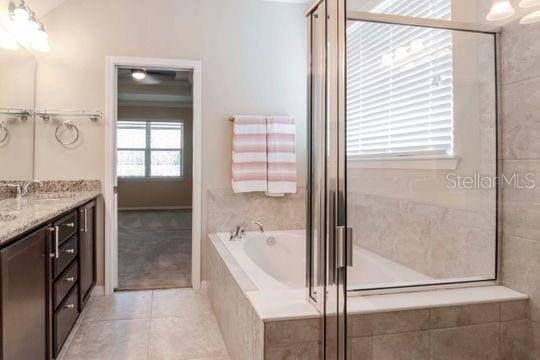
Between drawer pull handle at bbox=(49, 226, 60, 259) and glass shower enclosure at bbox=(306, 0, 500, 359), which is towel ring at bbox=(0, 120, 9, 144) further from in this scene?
glass shower enclosure at bbox=(306, 0, 500, 359)

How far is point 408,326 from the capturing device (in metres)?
1.54

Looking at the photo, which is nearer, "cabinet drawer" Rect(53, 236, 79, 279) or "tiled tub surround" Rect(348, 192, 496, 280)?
"tiled tub surround" Rect(348, 192, 496, 280)

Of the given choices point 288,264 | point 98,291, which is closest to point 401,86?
point 288,264

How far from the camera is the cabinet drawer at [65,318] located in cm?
197

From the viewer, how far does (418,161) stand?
6.58 ft

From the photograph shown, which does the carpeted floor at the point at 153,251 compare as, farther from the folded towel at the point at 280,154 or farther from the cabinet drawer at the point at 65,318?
the folded towel at the point at 280,154

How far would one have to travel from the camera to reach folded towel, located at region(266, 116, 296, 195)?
10.9 feet

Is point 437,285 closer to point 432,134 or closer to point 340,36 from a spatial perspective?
point 432,134

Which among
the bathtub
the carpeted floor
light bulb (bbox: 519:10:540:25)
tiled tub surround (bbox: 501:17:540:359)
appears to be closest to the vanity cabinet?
the carpeted floor

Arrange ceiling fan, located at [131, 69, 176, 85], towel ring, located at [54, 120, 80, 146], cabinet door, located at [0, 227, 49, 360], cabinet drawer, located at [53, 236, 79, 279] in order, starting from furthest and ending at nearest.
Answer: ceiling fan, located at [131, 69, 176, 85]
towel ring, located at [54, 120, 80, 146]
cabinet drawer, located at [53, 236, 79, 279]
cabinet door, located at [0, 227, 49, 360]

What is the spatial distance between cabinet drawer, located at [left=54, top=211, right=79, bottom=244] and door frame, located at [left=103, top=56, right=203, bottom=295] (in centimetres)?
74

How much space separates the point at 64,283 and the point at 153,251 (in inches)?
98.3

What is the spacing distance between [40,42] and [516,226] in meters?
3.22

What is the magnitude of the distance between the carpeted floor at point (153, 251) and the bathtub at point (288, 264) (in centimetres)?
81
